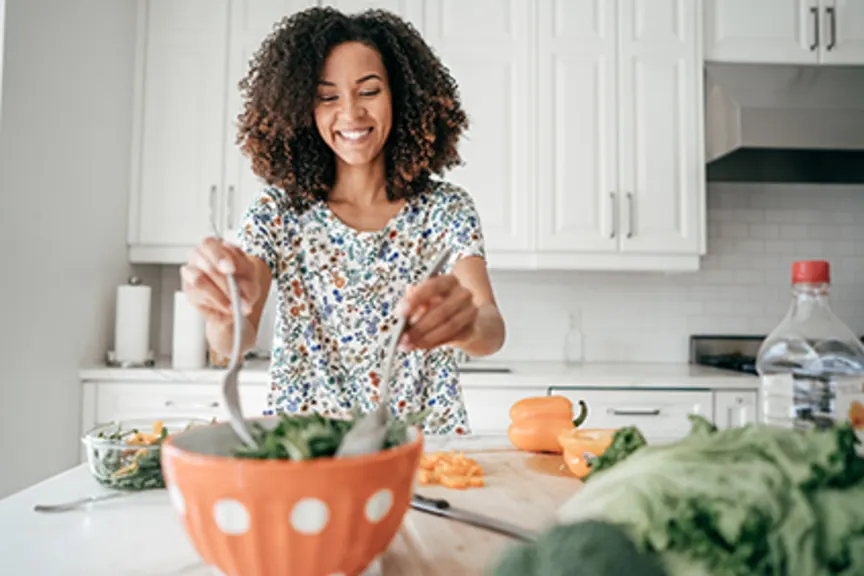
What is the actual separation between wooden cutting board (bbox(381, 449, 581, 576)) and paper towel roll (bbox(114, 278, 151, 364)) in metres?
1.76

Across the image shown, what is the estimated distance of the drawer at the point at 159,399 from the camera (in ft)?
7.13

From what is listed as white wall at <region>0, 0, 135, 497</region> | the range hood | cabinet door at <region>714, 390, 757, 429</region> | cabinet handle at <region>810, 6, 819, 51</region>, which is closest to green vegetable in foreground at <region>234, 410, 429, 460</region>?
white wall at <region>0, 0, 135, 497</region>

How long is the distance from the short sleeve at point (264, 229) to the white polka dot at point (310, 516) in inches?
32.0

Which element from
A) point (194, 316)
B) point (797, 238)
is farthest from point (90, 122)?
point (797, 238)

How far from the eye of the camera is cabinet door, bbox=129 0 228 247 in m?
2.48

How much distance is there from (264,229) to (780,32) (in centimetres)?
242

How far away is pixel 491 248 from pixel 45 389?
1.62 m

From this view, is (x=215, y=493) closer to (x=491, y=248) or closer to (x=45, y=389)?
(x=45, y=389)

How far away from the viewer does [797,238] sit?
2.84 metres

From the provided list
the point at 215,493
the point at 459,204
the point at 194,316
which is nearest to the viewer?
the point at 215,493

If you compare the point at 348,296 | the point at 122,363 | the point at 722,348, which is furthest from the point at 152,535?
the point at 722,348

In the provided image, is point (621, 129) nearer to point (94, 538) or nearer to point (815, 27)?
point (815, 27)

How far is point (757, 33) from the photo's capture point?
8.36ft

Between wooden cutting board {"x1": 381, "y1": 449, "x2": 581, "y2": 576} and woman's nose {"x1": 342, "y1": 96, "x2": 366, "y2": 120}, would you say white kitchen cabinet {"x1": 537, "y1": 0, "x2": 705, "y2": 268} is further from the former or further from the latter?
wooden cutting board {"x1": 381, "y1": 449, "x2": 581, "y2": 576}
